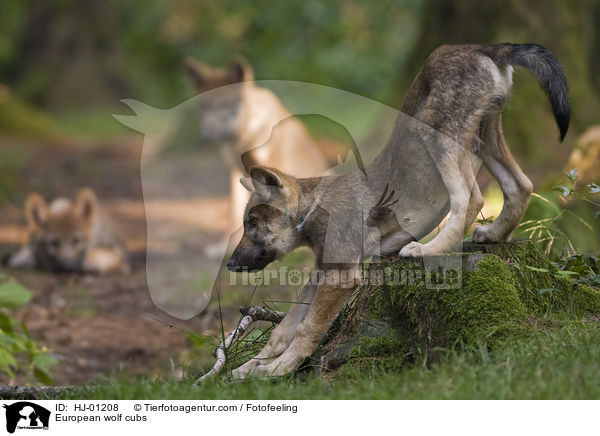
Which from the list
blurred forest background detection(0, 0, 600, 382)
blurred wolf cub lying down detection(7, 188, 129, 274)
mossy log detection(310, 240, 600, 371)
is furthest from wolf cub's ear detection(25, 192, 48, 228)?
mossy log detection(310, 240, 600, 371)

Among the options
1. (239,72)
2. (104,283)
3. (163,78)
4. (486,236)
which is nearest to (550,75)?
(486,236)

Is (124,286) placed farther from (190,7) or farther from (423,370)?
(190,7)

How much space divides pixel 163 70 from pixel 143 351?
20.6m

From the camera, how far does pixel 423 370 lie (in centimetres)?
411

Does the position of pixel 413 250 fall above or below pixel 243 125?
below

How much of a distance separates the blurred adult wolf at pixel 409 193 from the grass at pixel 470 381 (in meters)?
0.51

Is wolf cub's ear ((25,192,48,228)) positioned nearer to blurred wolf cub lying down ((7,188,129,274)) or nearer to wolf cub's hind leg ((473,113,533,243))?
blurred wolf cub lying down ((7,188,129,274))

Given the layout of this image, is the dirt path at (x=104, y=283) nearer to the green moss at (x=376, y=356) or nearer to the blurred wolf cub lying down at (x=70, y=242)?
the blurred wolf cub lying down at (x=70, y=242)

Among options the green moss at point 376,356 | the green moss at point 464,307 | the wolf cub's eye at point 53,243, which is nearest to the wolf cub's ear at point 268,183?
the green moss at point 464,307

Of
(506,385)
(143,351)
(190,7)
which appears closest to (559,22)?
(143,351)

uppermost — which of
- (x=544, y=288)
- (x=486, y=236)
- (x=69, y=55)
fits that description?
(x=69, y=55)

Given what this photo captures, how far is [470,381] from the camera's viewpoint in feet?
12.3

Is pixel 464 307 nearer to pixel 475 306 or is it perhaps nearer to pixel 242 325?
pixel 475 306
